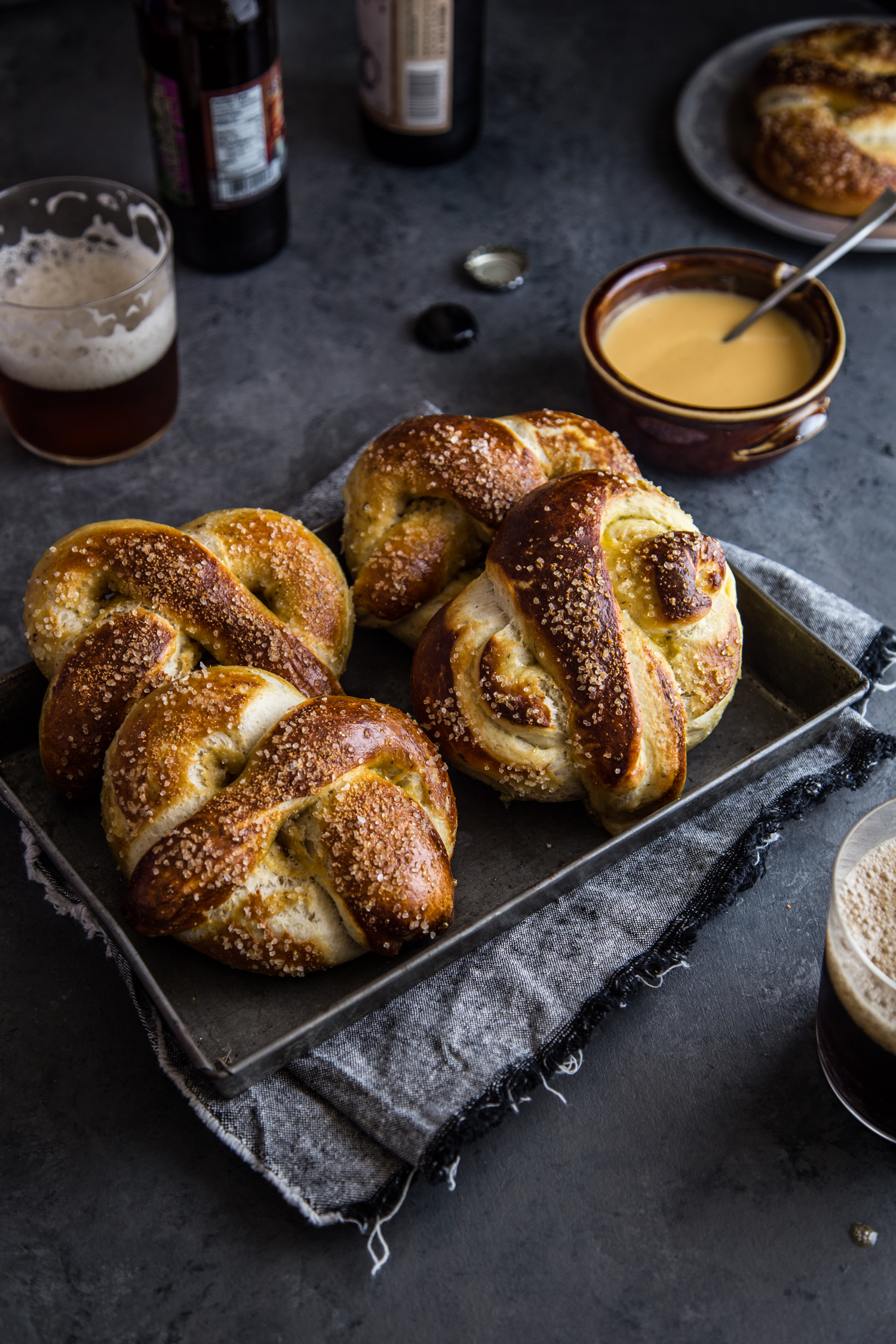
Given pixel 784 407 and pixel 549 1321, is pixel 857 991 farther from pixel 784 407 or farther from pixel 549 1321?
pixel 784 407

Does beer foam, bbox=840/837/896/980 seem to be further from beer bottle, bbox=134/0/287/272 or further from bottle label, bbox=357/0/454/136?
bottle label, bbox=357/0/454/136

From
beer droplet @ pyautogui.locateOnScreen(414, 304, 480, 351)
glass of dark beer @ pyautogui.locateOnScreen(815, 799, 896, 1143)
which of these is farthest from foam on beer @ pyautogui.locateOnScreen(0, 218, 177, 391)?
glass of dark beer @ pyautogui.locateOnScreen(815, 799, 896, 1143)

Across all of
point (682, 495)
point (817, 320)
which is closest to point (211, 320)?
point (682, 495)

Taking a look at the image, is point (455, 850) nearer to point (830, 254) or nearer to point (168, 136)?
point (830, 254)

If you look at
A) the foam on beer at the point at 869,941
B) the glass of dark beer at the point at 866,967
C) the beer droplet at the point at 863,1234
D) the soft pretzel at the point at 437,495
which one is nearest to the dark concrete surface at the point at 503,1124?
the beer droplet at the point at 863,1234

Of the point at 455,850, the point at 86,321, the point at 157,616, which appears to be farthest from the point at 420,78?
the point at 455,850

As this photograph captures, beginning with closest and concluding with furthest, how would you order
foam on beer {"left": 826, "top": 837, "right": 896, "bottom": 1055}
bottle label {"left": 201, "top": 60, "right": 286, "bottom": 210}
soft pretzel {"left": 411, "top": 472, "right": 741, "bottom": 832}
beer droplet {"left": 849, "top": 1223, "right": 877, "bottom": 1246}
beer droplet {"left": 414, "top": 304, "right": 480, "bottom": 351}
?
foam on beer {"left": 826, "top": 837, "right": 896, "bottom": 1055}
beer droplet {"left": 849, "top": 1223, "right": 877, "bottom": 1246}
soft pretzel {"left": 411, "top": 472, "right": 741, "bottom": 832}
bottle label {"left": 201, "top": 60, "right": 286, "bottom": 210}
beer droplet {"left": 414, "top": 304, "right": 480, "bottom": 351}
